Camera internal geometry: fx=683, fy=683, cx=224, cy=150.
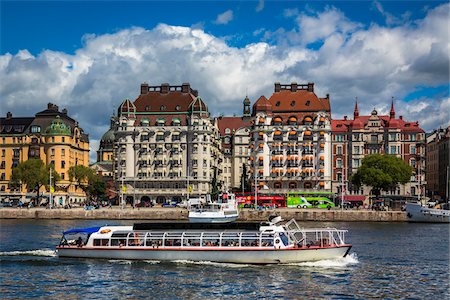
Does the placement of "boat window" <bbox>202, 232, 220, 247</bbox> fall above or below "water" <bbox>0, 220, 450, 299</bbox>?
above

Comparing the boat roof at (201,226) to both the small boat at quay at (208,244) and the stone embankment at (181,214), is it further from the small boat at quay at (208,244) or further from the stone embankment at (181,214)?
the stone embankment at (181,214)

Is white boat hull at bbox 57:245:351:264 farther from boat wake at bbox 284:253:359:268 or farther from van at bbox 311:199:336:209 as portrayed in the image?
van at bbox 311:199:336:209

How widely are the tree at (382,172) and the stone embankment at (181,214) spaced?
26354 mm

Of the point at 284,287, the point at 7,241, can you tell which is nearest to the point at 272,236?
the point at 284,287

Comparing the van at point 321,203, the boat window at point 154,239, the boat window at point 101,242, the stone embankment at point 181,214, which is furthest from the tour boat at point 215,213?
the boat window at point 154,239

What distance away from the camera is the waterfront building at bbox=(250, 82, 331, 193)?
197 metres

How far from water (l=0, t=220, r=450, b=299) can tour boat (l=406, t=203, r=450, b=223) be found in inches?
2582

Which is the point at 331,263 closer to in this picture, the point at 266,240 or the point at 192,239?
the point at 266,240

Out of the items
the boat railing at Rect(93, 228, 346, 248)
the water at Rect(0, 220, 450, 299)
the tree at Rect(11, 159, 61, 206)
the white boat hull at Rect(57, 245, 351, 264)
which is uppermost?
the tree at Rect(11, 159, 61, 206)

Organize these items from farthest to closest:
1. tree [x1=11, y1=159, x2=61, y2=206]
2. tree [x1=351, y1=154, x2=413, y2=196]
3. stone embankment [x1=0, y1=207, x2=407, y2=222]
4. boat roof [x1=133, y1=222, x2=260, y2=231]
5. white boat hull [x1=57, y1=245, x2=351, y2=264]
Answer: tree [x1=11, y1=159, x2=61, y2=206]
tree [x1=351, y1=154, x2=413, y2=196]
stone embankment [x1=0, y1=207, x2=407, y2=222]
boat roof [x1=133, y1=222, x2=260, y2=231]
white boat hull [x1=57, y1=245, x2=351, y2=264]

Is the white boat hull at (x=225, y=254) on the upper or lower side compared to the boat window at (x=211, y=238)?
lower

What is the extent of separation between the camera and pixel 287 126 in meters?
199

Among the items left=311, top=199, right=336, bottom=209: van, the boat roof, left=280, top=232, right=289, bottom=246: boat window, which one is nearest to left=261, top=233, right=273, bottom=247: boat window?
left=280, top=232, right=289, bottom=246: boat window

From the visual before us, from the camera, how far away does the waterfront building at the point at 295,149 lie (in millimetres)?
196875
